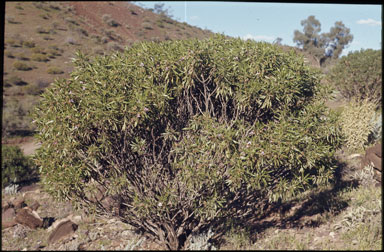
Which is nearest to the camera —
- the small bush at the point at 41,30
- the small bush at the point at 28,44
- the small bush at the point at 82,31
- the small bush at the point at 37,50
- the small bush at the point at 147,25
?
the small bush at the point at 37,50

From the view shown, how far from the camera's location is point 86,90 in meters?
4.72

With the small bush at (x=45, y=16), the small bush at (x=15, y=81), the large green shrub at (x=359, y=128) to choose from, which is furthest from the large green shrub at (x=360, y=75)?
the small bush at (x=45, y=16)

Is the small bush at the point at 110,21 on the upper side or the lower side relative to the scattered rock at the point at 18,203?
upper

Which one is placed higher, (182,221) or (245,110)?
Result: (245,110)

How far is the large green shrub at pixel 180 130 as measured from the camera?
4512 millimetres

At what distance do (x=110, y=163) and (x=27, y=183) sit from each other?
761 cm

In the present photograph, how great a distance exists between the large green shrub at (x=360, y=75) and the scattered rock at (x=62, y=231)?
1392cm

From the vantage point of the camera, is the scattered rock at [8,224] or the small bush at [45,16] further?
the small bush at [45,16]

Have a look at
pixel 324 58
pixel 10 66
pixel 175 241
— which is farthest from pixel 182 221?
pixel 324 58

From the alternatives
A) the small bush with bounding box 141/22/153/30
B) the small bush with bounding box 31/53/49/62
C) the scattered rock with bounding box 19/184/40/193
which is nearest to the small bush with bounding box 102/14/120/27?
the small bush with bounding box 141/22/153/30

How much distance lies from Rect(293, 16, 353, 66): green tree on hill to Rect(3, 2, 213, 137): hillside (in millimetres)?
20198

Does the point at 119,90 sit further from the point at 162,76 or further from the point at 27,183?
the point at 27,183

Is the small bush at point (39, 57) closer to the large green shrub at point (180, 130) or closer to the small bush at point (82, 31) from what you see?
the small bush at point (82, 31)

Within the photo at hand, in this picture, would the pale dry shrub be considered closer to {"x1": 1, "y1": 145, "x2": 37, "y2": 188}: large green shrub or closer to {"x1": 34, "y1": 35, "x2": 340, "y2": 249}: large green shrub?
{"x1": 34, "y1": 35, "x2": 340, "y2": 249}: large green shrub
